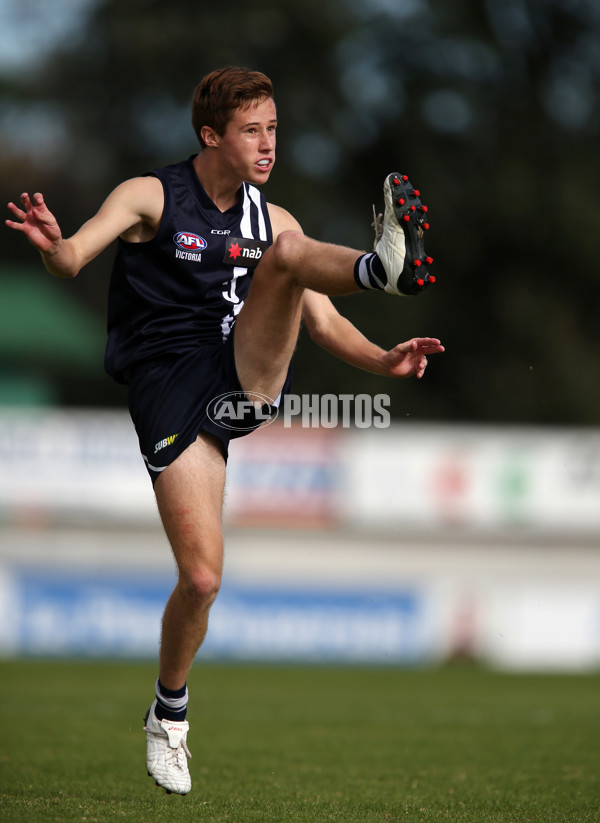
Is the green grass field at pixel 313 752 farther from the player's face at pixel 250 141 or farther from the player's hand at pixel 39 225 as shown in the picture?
the player's face at pixel 250 141

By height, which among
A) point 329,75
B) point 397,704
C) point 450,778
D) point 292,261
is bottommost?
point 397,704

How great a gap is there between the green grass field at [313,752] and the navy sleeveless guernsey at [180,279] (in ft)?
6.21

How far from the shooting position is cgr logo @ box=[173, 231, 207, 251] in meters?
5.18

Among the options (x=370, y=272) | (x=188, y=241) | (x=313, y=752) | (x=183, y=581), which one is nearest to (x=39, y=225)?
(x=188, y=241)

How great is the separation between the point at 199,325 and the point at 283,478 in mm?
11010

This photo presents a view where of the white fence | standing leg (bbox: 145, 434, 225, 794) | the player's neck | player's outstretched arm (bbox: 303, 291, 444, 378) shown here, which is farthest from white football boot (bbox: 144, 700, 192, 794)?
the white fence

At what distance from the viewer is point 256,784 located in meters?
5.91

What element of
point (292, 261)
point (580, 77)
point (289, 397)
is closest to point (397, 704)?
point (289, 397)

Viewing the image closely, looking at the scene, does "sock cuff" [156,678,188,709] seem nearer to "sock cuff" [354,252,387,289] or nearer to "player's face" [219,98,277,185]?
"sock cuff" [354,252,387,289]

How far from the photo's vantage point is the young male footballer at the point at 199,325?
5.00m

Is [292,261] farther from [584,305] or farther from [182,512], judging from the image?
[584,305]

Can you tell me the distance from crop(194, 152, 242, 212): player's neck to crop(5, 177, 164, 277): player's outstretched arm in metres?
0.25

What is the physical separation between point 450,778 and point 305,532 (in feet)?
35.8

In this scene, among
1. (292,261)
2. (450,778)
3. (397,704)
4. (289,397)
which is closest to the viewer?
(292,261)
